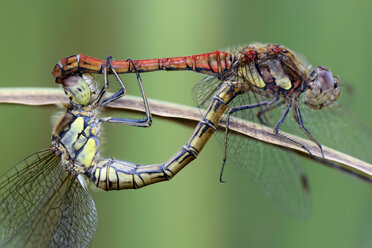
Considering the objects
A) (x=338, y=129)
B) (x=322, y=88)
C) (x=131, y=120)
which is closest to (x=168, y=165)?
(x=131, y=120)

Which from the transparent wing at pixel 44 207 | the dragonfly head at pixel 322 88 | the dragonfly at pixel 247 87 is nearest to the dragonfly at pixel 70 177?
the transparent wing at pixel 44 207

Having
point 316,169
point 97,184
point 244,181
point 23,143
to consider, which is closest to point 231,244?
point 244,181

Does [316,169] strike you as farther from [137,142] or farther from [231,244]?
[137,142]

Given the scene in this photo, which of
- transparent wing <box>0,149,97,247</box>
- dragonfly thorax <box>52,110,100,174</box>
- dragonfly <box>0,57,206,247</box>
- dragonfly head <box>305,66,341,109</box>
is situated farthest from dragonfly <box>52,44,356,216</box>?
transparent wing <box>0,149,97,247</box>

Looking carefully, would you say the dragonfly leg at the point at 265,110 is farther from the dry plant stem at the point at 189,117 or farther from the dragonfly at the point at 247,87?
the dry plant stem at the point at 189,117

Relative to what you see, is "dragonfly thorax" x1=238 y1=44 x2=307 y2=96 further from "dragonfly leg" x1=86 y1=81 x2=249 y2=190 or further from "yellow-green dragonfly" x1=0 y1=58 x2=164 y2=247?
"yellow-green dragonfly" x1=0 y1=58 x2=164 y2=247

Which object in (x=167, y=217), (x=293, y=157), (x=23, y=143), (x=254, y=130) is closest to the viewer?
(x=254, y=130)
